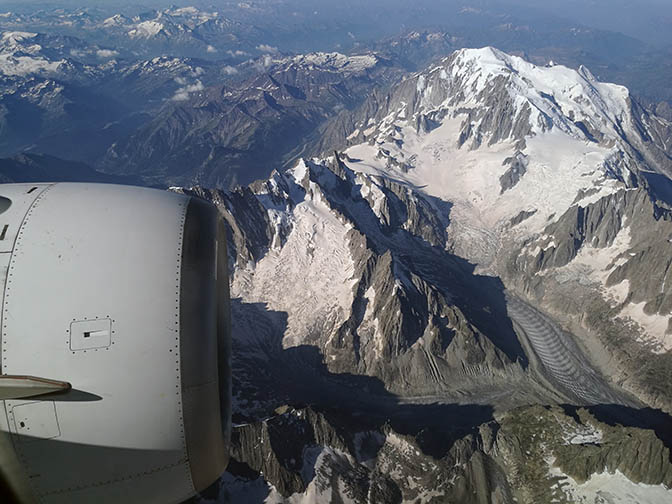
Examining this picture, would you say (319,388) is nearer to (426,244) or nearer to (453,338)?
(453,338)

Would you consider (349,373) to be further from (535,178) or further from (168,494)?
(535,178)

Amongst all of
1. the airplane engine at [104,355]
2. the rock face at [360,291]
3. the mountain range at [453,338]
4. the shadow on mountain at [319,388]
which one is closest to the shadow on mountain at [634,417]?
the mountain range at [453,338]

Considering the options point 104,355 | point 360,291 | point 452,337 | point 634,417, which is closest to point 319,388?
point 360,291

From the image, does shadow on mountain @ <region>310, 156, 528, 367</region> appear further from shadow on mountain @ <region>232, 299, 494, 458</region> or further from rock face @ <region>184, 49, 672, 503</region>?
shadow on mountain @ <region>232, 299, 494, 458</region>

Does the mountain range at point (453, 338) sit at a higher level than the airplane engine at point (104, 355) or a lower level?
lower

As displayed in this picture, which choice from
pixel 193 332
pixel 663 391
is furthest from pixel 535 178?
pixel 193 332

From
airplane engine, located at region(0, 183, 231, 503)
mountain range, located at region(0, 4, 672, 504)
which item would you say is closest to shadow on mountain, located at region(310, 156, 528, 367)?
mountain range, located at region(0, 4, 672, 504)

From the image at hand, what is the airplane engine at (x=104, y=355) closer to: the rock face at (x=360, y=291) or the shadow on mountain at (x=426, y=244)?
the rock face at (x=360, y=291)

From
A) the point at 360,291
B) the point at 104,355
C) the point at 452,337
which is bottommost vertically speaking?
the point at 452,337
